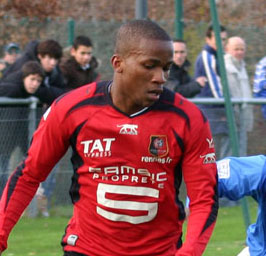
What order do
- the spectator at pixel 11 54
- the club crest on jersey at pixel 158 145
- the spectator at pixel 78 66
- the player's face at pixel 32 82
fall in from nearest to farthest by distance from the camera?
1. the club crest on jersey at pixel 158 145
2. the player's face at pixel 32 82
3. the spectator at pixel 78 66
4. the spectator at pixel 11 54

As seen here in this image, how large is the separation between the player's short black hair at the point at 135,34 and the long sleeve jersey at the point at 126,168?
0.31 m

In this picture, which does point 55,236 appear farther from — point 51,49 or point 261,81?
point 261,81

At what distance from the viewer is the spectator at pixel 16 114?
1005cm

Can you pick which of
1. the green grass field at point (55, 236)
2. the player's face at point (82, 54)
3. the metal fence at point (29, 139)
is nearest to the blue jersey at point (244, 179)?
the green grass field at point (55, 236)

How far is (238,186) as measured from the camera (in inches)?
217

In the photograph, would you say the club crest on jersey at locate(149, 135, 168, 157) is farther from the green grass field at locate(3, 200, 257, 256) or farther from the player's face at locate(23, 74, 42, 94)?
the player's face at locate(23, 74, 42, 94)

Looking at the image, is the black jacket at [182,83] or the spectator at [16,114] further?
the black jacket at [182,83]

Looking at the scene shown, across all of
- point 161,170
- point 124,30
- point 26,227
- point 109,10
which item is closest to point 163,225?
point 161,170

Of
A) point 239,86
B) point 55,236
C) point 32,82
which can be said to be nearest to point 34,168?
point 55,236

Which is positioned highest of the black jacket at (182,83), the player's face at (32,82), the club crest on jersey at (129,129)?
the club crest on jersey at (129,129)

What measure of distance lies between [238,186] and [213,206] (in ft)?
3.75

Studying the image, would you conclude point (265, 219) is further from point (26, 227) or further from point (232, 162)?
point (26, 227)

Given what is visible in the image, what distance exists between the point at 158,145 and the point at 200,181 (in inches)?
10.8

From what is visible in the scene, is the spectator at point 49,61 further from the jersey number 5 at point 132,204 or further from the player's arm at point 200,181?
the player's arm at point 200,181
